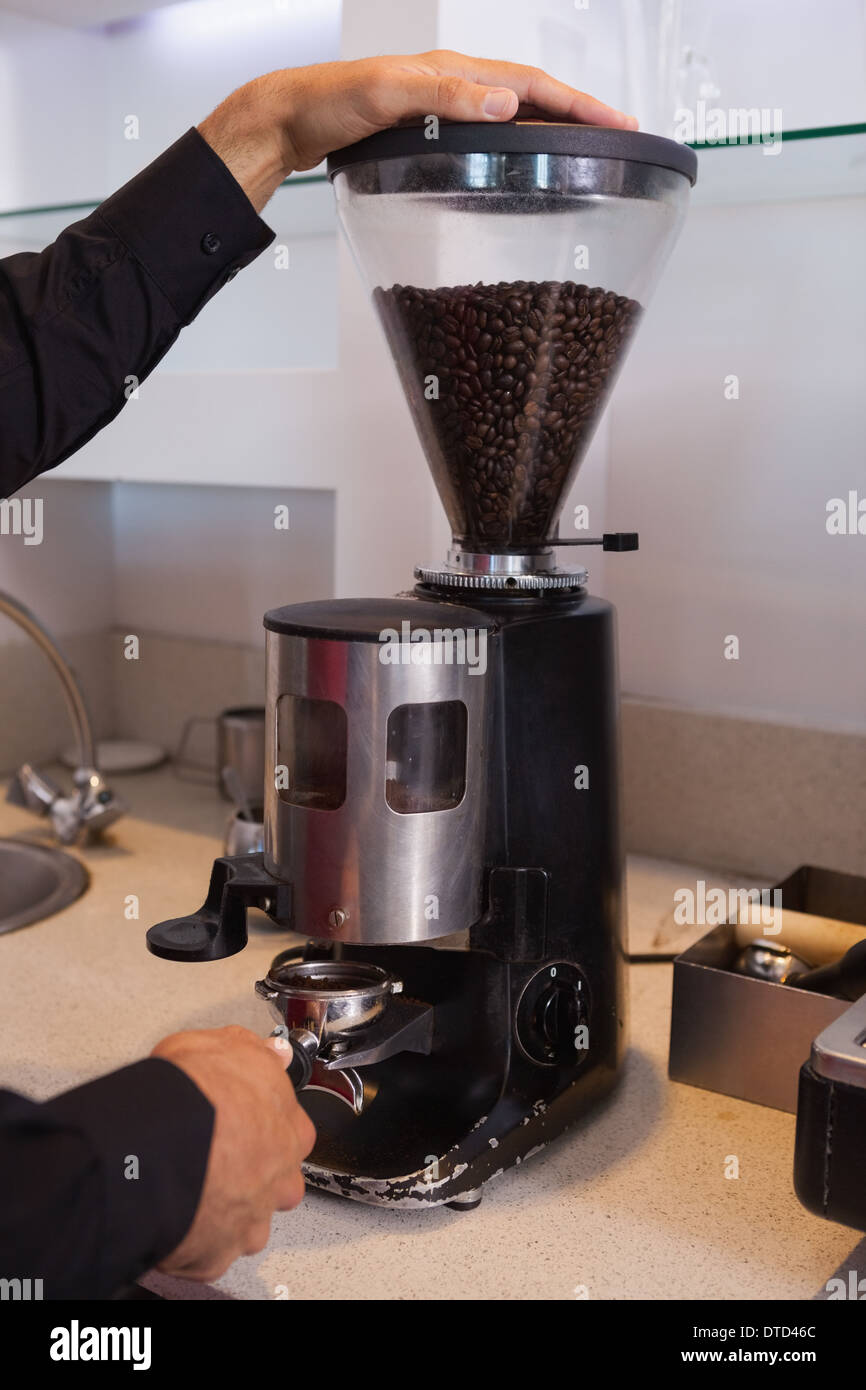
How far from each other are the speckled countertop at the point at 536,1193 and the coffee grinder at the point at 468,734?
28 millimetres

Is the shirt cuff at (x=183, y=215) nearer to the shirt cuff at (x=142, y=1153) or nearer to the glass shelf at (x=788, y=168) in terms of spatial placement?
the glass shelf at (x=788, y=168)

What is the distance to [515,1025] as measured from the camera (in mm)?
737

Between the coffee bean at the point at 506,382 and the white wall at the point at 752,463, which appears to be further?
the white wall at the point at 752,463

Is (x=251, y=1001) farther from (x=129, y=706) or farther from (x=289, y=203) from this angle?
(x=129, y=706)

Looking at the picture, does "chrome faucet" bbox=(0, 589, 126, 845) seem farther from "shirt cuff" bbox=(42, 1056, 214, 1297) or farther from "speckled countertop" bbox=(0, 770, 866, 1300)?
"shirt cuff" bbox=(42, 1056, 214, 1297)

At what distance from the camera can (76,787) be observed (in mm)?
1317

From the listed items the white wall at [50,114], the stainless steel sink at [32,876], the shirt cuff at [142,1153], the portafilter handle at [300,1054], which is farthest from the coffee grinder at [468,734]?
the white wall at [50,114]

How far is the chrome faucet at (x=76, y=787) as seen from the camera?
1.29 meters

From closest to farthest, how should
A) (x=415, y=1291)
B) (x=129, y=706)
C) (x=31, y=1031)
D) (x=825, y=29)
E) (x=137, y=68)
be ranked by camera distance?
(x=415, y=1291) < (x=31, y=1031) < (x=825, y=29) < (x=137, y=68) < (x=129, y=706)

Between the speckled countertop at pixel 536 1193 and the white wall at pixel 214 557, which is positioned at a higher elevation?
the white wall at pixel 214 557

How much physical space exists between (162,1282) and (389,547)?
61 centimetres

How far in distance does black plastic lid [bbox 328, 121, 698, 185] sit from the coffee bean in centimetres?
7

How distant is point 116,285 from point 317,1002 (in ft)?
1.49

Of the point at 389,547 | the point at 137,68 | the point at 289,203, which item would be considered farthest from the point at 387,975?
the point at 137,68
